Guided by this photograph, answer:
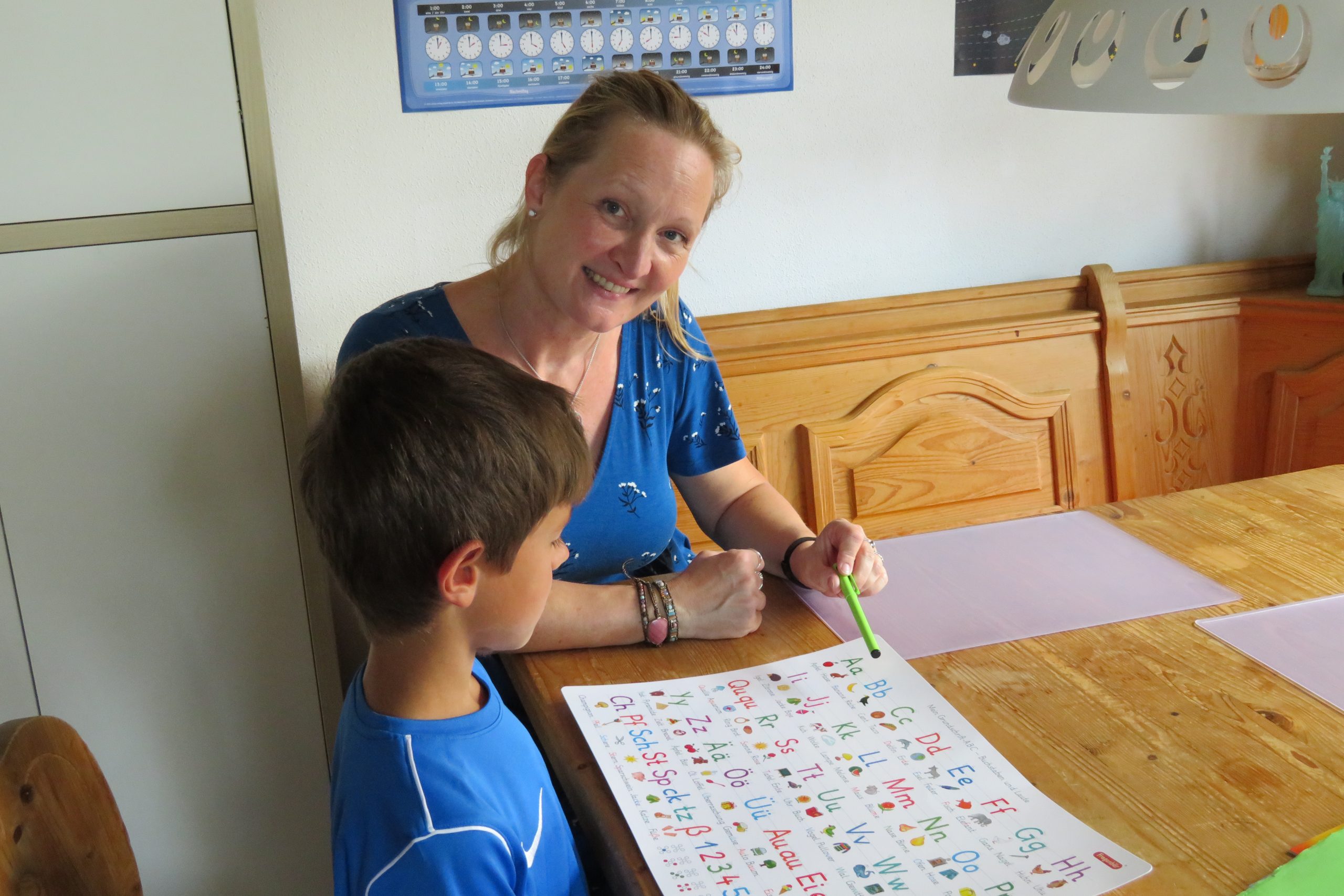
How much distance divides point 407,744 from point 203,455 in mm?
978

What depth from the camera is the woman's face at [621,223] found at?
134 centimetres

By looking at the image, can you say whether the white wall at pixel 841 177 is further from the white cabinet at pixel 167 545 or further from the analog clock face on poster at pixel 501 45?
the white cabinet at pixel 167 545

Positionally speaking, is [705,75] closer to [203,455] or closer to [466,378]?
[203,455]

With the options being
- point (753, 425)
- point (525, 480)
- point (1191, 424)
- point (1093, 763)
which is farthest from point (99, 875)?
point (1191, 424)

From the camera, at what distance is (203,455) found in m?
1.63

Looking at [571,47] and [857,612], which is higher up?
[571,47]

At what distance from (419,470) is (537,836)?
0.32 metres

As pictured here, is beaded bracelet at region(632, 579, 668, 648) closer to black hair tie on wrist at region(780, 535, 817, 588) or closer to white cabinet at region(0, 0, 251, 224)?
black hair tie on wrist at region(780, 535, 817, 588)

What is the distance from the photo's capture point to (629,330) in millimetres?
1521

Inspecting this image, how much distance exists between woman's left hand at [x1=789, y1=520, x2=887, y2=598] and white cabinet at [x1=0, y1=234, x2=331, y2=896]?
0.88 metres

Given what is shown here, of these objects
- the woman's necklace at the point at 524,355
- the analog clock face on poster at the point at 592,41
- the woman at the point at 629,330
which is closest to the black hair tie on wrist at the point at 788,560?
the woman at the point at 629,330

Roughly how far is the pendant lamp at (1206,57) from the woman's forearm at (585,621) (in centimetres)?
66

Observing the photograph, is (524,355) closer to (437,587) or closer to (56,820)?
(437,587)

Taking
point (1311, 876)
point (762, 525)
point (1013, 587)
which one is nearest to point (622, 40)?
point (762, 525)
